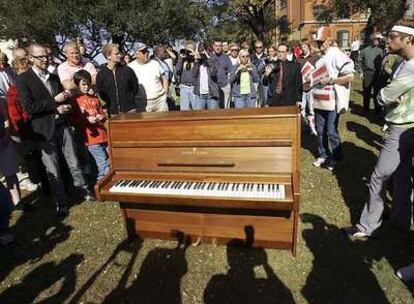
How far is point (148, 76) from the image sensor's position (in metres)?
6.14

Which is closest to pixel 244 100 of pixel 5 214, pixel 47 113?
pixel 47 113

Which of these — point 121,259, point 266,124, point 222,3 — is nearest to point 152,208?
point 121,259

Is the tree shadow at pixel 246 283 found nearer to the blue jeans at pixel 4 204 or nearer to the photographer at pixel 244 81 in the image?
the blue jeans at pixel 4 204

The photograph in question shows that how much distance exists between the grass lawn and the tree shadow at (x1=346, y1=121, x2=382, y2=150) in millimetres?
2766

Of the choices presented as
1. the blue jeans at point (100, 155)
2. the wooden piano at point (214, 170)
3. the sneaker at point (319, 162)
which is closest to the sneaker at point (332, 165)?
the sneaker at point (319, 162)

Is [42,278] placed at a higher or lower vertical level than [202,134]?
lower

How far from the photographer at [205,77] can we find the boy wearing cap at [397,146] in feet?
14.7

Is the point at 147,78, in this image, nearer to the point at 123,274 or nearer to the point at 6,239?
the point at 6,239

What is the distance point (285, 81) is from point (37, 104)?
4.08 metres

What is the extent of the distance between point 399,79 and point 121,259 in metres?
3.42

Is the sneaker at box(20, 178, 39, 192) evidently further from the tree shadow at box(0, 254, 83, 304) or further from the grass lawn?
the tree shadow at box(0, 254, 83, 304)

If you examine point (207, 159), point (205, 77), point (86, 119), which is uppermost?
point (205, 77)

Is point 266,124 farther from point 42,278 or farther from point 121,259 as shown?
point 42,278

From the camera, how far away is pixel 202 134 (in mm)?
3479
